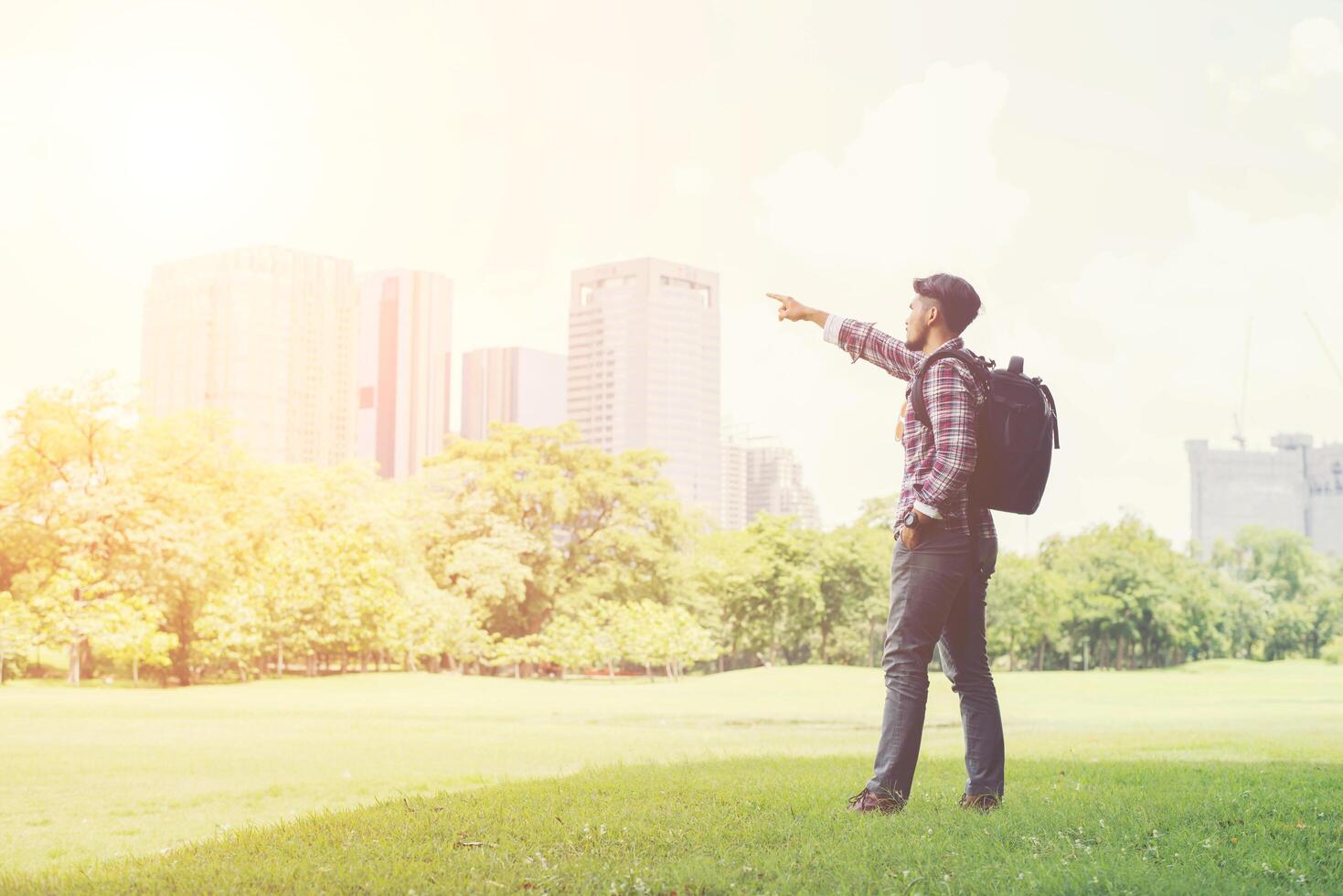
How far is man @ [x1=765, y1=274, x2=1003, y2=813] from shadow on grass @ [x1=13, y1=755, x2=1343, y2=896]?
A: 192 mm

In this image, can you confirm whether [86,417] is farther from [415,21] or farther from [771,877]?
[771,877]

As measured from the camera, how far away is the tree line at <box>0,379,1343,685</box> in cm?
1959

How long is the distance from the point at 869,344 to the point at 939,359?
392mm

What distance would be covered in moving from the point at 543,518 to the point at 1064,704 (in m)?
13.1

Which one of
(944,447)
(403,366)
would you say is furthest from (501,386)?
(944,447)

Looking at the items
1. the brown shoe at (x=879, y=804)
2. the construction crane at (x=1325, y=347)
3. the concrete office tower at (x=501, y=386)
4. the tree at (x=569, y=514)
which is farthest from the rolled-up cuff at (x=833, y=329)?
the concrete office tower at (x=501, y=386)

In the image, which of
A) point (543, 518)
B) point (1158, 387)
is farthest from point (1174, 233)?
point (543, 518)

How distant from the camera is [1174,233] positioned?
194 feet

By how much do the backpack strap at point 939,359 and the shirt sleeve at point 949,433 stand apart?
0.07 feet

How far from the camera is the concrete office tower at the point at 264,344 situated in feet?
249

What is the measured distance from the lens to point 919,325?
4.16 metres

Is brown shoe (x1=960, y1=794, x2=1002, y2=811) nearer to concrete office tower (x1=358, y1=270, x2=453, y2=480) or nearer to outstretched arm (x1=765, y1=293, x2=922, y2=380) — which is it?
outstretched arm (x1=765, y1=293, x2=922, y2=380)

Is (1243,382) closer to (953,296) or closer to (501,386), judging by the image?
(501,386)

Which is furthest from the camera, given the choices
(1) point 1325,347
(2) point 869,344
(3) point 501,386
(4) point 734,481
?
(4) point 734,481
